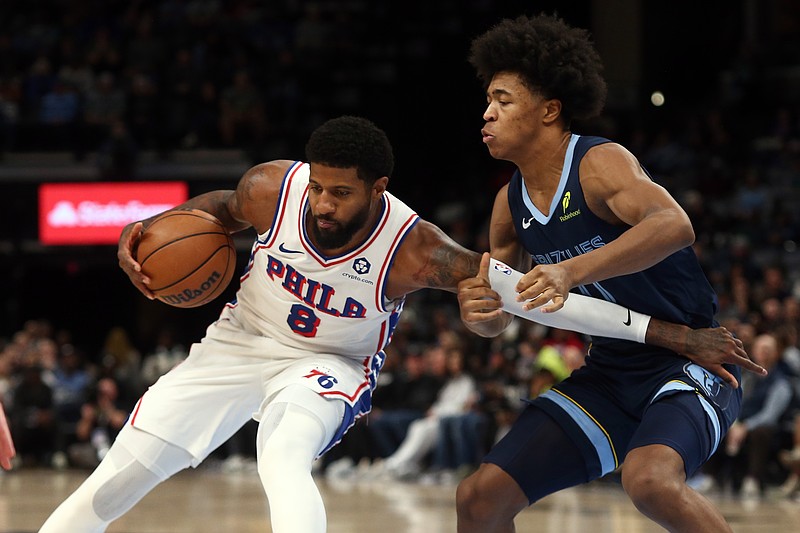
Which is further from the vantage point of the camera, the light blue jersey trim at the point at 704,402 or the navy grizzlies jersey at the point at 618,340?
the navy grizzlies jersey at the point at 618,340

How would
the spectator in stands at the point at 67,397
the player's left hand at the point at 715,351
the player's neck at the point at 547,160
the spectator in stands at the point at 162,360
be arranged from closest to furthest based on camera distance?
the player's left hand at the point at 715,351 → the player's neck at the point at 547,160 → the spectator in stands at the point at 67,397 → the spectator in stands at the point at 162,360

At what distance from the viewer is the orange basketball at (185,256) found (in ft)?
14.6

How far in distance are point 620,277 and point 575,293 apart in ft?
0.78

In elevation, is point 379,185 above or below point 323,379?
above

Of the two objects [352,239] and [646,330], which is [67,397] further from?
[646,330]

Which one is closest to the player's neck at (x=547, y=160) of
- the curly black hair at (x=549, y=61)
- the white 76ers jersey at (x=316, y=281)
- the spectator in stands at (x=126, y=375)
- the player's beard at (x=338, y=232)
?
the curly black hair at (x=549, y=61)

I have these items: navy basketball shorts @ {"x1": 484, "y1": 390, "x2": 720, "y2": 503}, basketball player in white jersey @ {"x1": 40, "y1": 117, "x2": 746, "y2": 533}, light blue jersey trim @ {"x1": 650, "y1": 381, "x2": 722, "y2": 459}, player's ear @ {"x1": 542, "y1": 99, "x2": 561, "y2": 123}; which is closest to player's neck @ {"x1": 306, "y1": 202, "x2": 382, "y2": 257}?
basketball player in white jersey @ {"x1": 40, "y1": 117, "x2": 746, "y2": 533}

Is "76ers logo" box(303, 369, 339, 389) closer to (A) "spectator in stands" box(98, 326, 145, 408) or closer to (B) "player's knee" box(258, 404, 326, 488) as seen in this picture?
(B) "player's knee" box(258, 404, 326, 488)

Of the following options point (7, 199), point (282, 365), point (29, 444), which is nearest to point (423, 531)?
point (282, 365)

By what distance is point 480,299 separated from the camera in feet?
13.4

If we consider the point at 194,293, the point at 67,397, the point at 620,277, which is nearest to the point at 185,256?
the point at 194,293

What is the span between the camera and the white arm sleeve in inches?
164

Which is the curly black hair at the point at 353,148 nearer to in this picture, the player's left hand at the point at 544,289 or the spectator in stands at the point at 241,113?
the player's left hand at the point at 544,289

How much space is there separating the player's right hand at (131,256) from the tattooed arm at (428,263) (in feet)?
3.03
